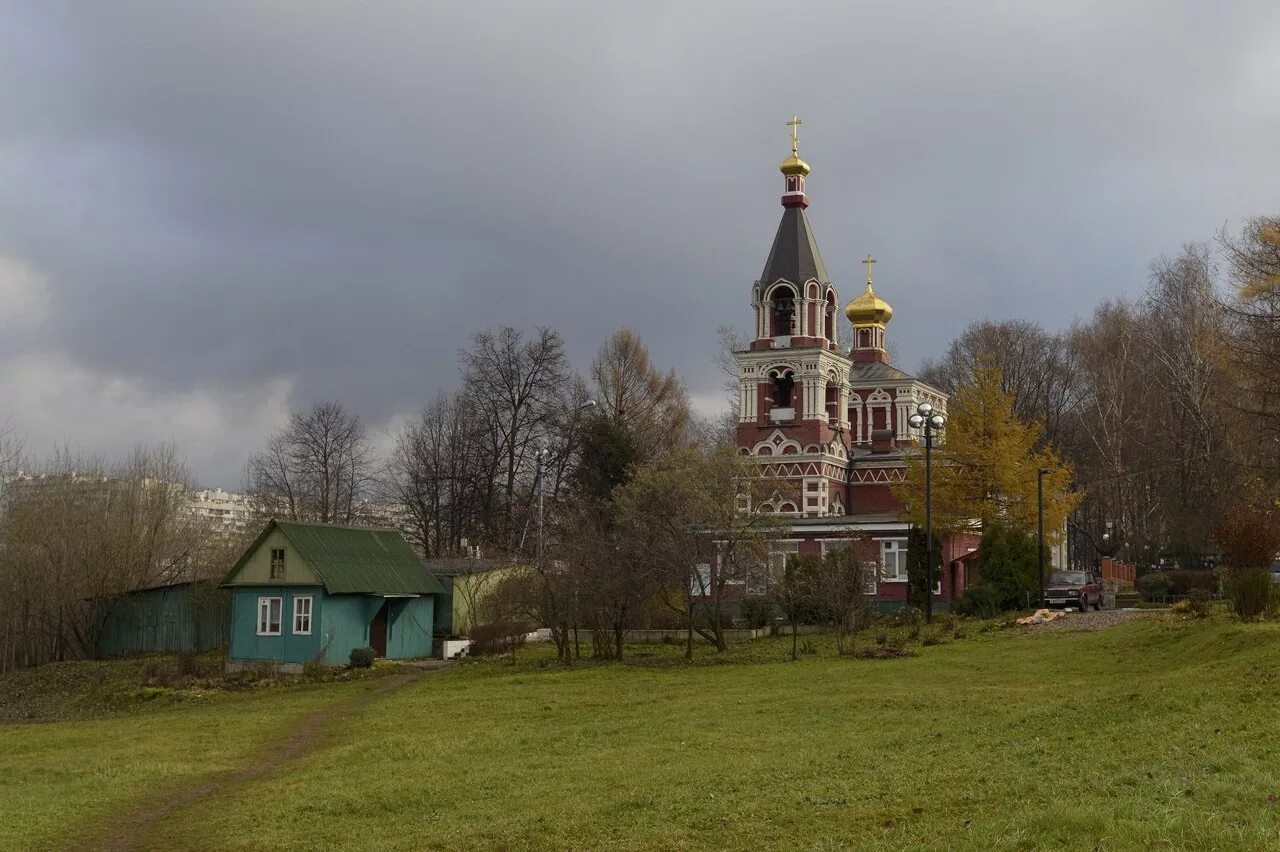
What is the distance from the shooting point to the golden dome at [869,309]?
65787 millimetres

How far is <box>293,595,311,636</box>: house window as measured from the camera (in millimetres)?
33844

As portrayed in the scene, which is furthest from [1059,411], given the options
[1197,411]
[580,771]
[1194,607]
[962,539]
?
[580,771]

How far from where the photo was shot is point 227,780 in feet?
55.8

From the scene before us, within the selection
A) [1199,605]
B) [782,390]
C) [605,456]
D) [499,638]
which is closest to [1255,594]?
[1199,605]

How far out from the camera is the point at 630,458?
171 ft

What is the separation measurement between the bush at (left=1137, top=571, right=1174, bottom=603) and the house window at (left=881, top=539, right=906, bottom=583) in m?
7.71

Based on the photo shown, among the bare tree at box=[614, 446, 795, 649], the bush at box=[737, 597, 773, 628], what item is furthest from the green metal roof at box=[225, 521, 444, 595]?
the bush at box=[737, 597, 773, 628]

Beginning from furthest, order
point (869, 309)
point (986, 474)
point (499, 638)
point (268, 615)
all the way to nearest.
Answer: point (869, 309)
point (986, 474)
point (499, 638)
point (268, 615)

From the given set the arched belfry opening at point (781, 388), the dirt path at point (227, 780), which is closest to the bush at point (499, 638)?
the dirt path at point (227, 780)

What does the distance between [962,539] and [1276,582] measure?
73.3 feet

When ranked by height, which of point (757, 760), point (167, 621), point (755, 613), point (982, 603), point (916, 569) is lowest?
point (757, 760)

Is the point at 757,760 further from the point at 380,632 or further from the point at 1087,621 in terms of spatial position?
the point at 380,632

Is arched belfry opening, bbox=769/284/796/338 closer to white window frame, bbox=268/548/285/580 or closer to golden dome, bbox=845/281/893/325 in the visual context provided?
golden dome, bbox=845/281/893/325

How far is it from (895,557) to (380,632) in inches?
716
